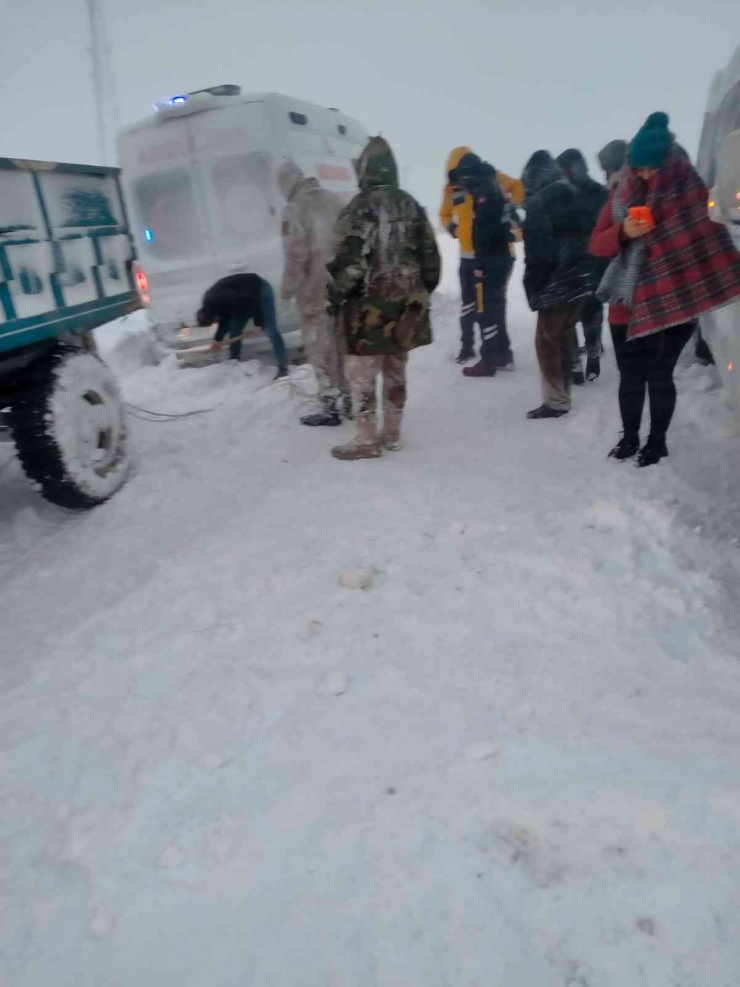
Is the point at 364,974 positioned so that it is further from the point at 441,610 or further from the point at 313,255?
the point at 313,255

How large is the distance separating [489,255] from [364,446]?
243cm

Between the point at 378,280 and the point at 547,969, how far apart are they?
3.36 m

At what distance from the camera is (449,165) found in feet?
21.0

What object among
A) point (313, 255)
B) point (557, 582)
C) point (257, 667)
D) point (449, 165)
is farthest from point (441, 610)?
point (449, 165)

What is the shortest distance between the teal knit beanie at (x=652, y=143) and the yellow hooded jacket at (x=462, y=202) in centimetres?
279

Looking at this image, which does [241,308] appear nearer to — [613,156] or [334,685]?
[613,156]

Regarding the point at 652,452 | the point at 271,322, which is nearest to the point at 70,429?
the point at 271,322

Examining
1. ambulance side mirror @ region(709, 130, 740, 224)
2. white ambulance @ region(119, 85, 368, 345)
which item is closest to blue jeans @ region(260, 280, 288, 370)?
white ambulance @ region(119, 85, 368, 345)

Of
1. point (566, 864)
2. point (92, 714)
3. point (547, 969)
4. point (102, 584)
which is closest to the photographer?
point (547, 969)

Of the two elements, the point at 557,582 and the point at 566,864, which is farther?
the point at 557,582

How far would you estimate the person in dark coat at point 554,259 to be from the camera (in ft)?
14.1

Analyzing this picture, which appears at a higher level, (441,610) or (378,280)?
(378,280)

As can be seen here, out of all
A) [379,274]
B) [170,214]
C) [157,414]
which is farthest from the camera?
[170,214]

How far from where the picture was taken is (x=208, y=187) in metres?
6.98
